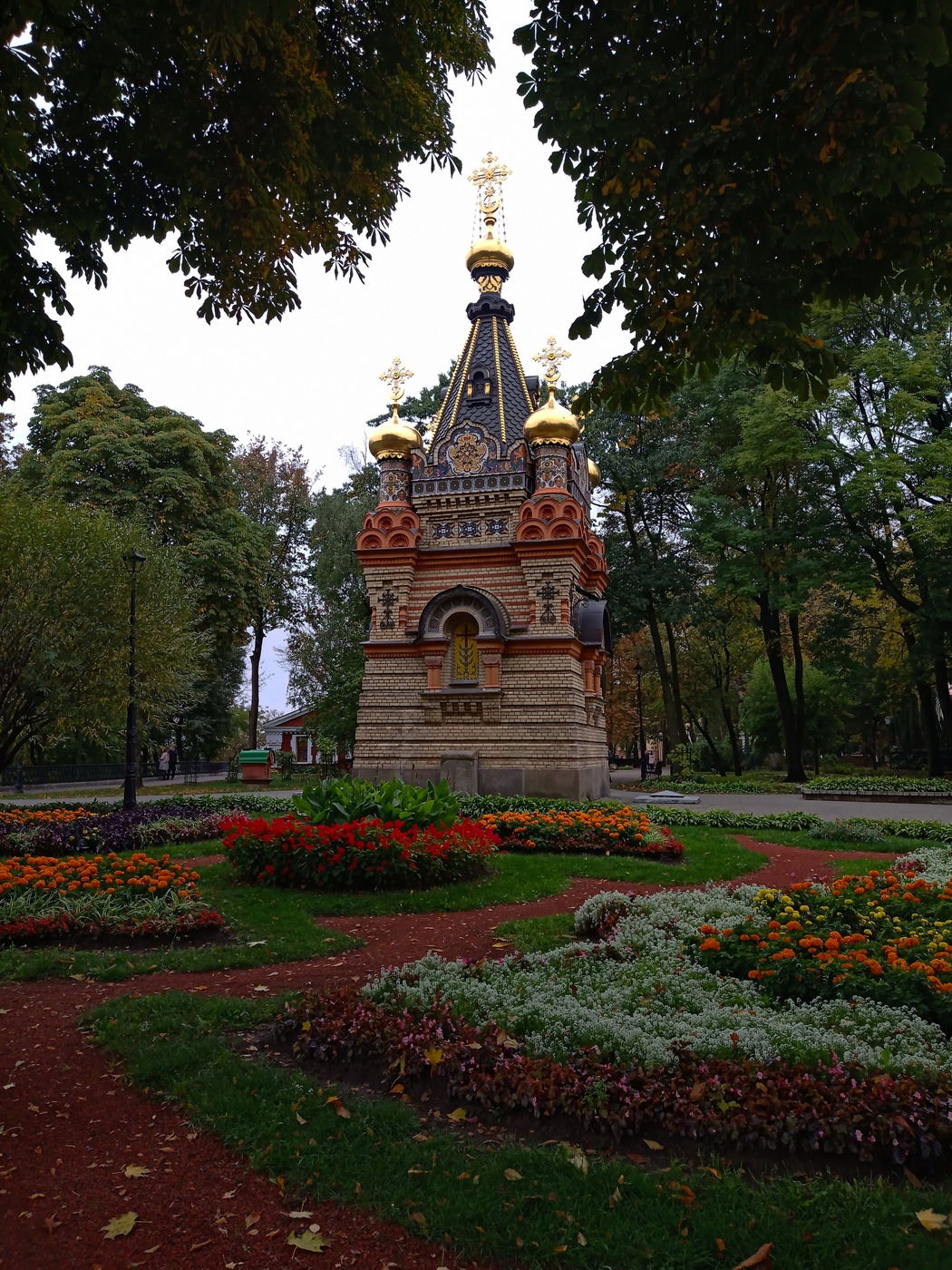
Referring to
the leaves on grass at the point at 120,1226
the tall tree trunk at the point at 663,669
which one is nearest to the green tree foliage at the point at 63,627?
the leaves on grass at the point at 120,1226

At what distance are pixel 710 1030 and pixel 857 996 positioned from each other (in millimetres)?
1070

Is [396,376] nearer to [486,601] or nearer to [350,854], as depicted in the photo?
[486,601]

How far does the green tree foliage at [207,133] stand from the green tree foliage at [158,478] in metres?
20.1

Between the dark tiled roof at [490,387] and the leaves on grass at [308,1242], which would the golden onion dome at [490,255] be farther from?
the leaves on grass at [308,1242]

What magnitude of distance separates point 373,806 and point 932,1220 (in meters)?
7.94

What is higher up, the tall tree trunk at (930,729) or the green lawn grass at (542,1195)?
the tall tree trunk at (930,729)

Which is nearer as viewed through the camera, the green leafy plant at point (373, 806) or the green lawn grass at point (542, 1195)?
the green lawn grass at point (542, 1195)

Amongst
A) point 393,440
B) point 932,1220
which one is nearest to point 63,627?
point 393,440

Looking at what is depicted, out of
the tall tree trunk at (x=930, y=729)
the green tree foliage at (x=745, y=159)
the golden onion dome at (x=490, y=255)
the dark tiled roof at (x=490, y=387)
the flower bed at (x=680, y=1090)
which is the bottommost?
the flower bed at (x=680, y=1090)

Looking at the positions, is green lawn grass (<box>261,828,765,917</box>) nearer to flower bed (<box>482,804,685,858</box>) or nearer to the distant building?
flower bed (<box>482,804,685,858</box>)

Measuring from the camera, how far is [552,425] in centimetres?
1998

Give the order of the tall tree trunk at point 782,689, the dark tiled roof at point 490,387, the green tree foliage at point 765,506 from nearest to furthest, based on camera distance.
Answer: the dark tiled roof at point 490,387 < the green tree foliage at point 765,506 < the tall tree trunk at point 782,689

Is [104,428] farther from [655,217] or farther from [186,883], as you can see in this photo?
[655,217]

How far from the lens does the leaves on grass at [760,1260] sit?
2863mm
